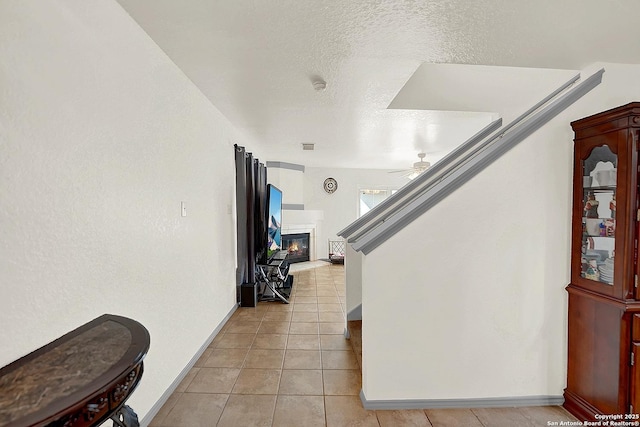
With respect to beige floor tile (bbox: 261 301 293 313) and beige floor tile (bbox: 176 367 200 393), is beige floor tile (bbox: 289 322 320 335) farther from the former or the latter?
beige floor tile (bbox: 176 367 200 393)

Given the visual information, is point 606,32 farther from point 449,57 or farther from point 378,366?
point 378,366

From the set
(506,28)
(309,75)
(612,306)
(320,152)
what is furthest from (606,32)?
(320,152)

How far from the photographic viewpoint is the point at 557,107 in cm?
182

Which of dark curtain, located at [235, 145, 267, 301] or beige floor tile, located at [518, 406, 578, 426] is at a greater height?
dark curtain, located at [235, 145, 267, 301]

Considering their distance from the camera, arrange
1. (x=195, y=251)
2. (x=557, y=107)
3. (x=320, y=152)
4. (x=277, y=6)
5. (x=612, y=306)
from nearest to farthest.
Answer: (x=277, y=6) < (x=612, y=306) < (x=557, y=107) < (x=195, y=251) < (x=320, y=152)

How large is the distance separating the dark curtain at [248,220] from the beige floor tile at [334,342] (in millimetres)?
1441

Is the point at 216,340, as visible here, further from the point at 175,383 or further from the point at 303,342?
the point at 303,342

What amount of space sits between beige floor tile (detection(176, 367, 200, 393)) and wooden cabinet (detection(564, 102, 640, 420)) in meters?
2.60

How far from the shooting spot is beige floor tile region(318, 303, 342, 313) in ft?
11.8

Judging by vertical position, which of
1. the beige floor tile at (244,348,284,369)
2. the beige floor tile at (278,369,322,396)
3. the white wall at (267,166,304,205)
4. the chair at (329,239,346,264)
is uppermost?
the white wall at (267,166,304,205)

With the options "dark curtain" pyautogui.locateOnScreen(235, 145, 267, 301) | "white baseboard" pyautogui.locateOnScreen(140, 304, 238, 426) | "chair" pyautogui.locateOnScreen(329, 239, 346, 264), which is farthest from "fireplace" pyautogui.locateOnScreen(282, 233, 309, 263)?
"white baseboard" pyautogui.locateOnScreen(140, 304, 238, 426)

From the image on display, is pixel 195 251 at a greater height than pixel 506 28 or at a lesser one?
lesser

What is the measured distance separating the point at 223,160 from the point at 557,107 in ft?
9.57

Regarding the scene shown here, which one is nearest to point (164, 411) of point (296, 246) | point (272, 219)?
point (272, 219)
